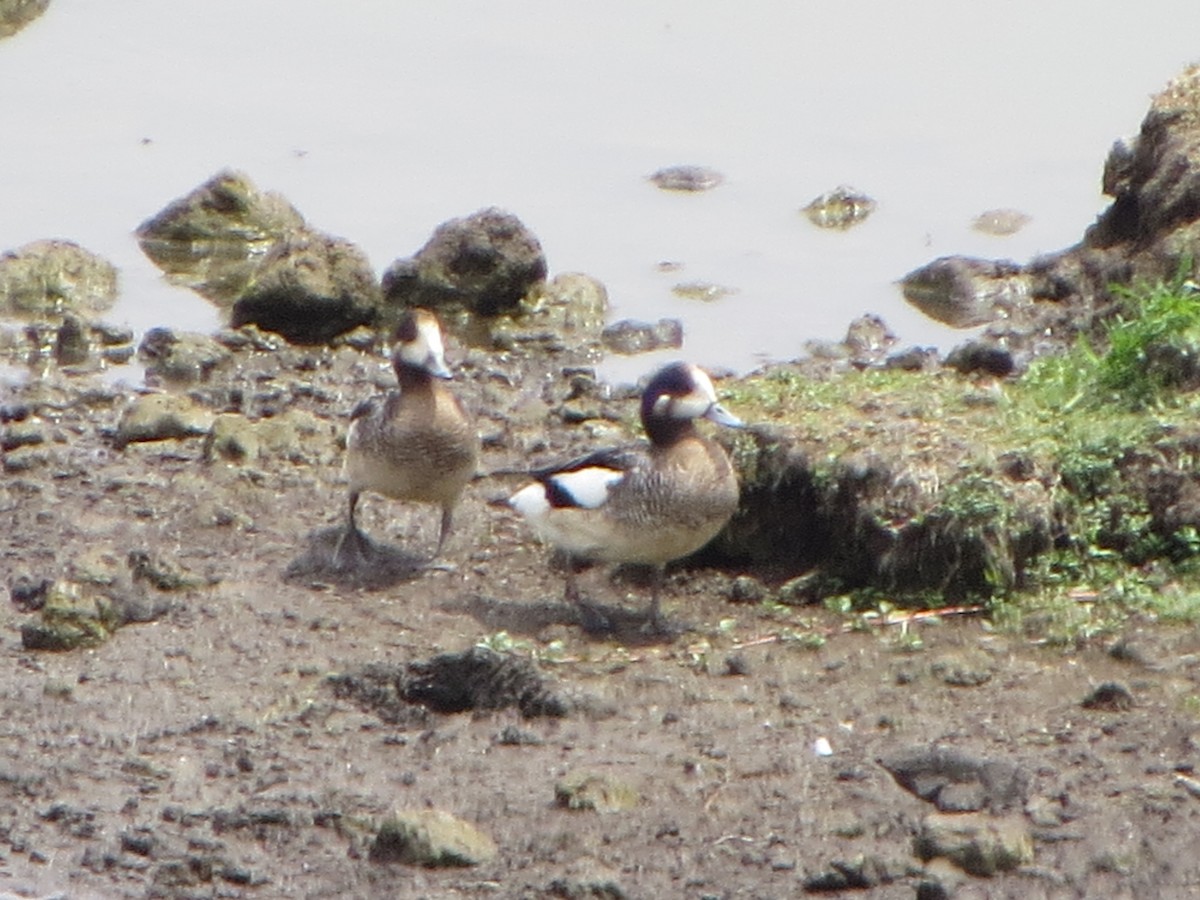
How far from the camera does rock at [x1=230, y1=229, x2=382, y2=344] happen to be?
11891mm

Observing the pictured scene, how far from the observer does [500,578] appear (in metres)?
8.98

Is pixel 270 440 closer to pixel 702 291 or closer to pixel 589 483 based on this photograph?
pixel 589 483

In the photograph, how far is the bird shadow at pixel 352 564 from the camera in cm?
883

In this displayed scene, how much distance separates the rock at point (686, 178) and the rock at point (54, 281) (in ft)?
12.1

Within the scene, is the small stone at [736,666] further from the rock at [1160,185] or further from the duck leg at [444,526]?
the rock at [1160,185]

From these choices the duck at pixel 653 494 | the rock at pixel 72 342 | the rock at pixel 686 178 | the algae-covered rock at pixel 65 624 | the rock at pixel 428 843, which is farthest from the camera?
the rock at pixel 686 178

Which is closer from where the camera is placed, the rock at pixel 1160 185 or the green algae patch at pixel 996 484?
the green algae patch at pixel 996 484

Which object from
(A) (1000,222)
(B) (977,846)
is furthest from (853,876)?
(A) (1000,222)

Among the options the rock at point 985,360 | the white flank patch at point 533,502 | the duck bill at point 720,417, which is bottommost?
the white flank patch at point 533,502

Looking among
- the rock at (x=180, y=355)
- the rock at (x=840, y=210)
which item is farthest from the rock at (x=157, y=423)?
the rock at (x=840, y=210)

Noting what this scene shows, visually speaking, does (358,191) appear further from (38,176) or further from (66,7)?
(66,7)

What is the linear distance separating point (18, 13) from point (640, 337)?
8.54 metres

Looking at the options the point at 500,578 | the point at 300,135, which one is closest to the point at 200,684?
the point at 500,578

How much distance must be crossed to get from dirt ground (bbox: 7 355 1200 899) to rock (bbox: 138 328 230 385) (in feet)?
7.00
